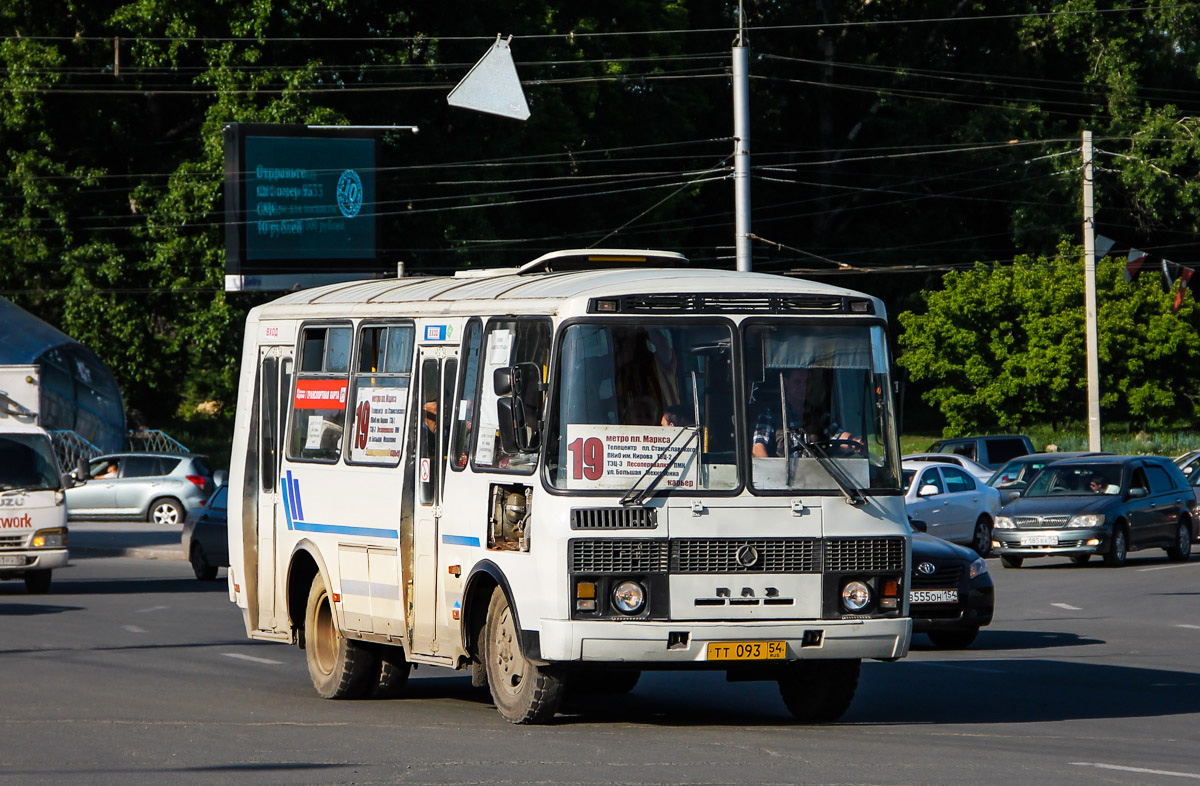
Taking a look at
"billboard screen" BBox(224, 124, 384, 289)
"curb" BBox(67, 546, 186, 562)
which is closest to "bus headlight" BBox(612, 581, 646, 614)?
"curb" BBox(67, 546, 186, 562)

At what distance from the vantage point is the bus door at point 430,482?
1192 cm

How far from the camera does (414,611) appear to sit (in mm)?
12156

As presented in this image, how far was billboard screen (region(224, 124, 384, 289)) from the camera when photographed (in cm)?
3675

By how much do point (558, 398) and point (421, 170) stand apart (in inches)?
1516

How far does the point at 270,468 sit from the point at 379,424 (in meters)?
1.76

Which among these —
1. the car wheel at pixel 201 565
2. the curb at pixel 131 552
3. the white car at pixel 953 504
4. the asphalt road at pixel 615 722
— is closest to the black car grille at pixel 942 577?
the asphalt road at pixel 615 722

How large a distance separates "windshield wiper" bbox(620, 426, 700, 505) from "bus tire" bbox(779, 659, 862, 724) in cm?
174

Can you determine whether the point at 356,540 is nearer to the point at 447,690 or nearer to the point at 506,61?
the point at 447,690

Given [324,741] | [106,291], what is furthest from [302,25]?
[324,741]

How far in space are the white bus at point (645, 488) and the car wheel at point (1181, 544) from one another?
19.0 m

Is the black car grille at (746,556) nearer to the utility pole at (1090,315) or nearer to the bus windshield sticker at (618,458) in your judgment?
the bus windshield sticker at (618,458)

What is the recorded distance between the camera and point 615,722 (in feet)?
38.3

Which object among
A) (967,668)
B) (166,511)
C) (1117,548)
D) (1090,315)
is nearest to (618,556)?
(967,668)

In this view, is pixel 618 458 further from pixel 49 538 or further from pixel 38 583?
pixel 38 583
